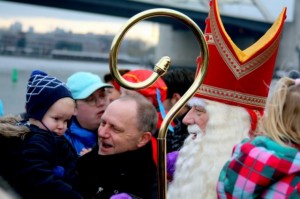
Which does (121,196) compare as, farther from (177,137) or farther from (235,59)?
(177,137)

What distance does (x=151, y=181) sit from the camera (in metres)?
2.03

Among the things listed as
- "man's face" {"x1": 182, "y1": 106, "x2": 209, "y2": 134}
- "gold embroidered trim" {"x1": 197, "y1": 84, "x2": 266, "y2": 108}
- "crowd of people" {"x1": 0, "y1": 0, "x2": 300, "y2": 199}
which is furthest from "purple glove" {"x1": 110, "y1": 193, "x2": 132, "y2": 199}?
"gold embroidered trim" {"x1": 197, "y1": 84, "x2": 266, "y2": 108}

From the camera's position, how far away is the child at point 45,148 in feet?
6.07

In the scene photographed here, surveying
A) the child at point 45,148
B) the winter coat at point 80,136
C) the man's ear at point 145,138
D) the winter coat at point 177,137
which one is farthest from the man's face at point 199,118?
the winter coat at point 80,136

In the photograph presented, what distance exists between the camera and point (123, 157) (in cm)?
202

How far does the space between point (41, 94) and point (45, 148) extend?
29 cm

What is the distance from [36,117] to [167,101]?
129 centimetres

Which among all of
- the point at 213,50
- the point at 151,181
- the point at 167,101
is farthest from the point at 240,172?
the point at 167,101

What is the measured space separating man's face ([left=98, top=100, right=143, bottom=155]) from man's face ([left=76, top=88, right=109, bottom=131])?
64 cm

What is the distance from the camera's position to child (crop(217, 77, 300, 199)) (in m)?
1.47

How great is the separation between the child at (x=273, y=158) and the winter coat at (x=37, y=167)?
569 mm

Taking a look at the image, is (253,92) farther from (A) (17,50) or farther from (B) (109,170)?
(A) (17,50)

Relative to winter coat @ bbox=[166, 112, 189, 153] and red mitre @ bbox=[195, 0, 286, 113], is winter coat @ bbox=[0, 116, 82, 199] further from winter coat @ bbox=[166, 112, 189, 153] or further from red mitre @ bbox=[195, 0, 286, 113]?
winter coat @ bbox=[166, 112, 189, 153]

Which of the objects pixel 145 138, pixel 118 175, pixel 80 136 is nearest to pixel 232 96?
pixel 145 138
